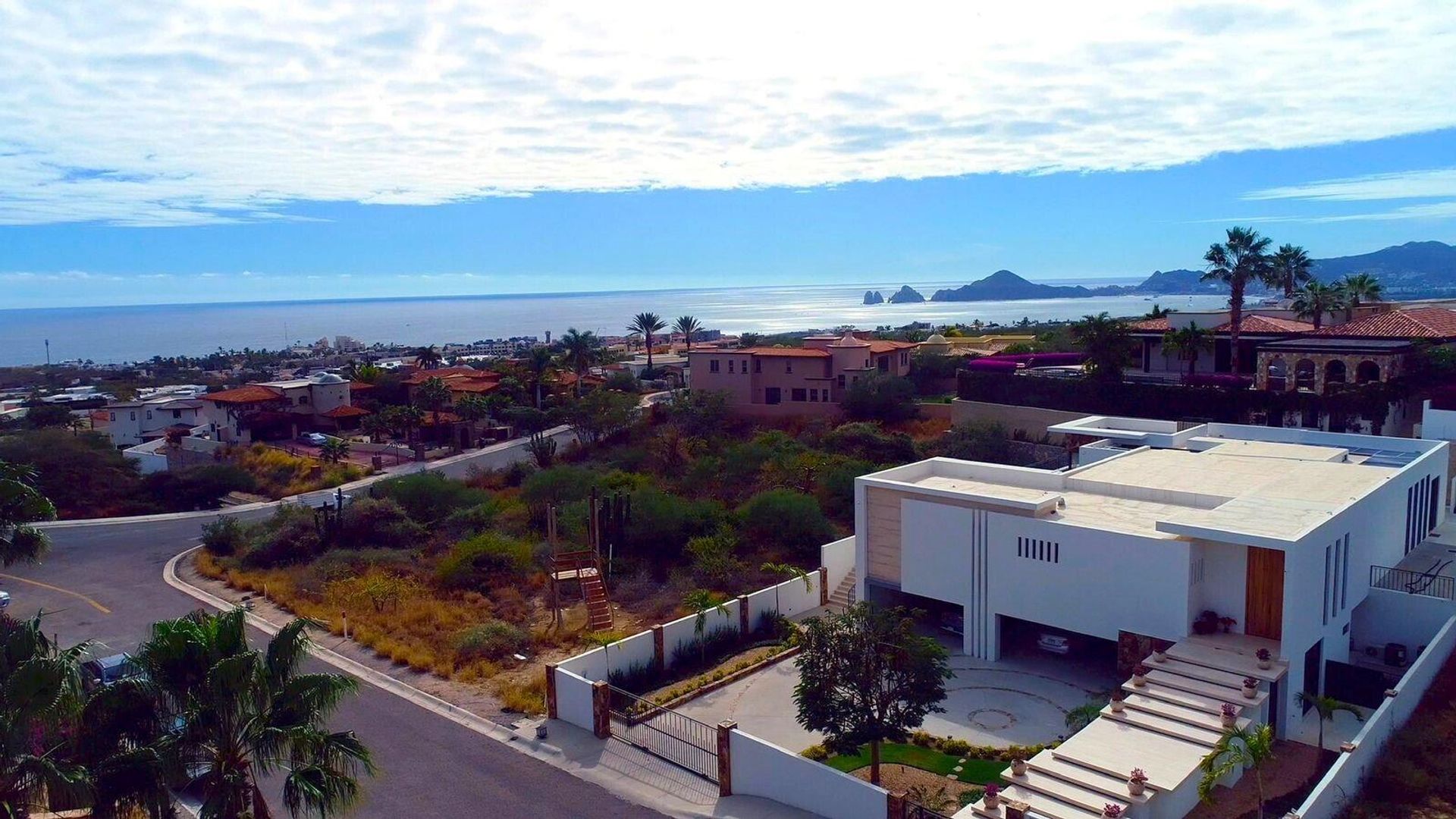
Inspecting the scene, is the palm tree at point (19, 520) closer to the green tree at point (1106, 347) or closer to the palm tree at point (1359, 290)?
the green tree at point (1106, 347)

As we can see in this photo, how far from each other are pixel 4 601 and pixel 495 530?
12.9m

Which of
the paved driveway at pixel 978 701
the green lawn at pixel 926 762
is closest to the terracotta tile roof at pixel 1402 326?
the paved driveway at pixel 978 701

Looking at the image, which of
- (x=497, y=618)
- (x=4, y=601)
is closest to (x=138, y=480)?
(x=4, y=601)

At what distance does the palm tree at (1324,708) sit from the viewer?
587 inches

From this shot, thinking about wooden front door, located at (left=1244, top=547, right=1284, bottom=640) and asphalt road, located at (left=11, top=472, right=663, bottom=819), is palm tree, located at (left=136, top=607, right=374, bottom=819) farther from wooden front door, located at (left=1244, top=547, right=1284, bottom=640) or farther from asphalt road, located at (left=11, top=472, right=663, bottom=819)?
wooden front door, located at (left=1244, top=547, right=1284, bottom=640)

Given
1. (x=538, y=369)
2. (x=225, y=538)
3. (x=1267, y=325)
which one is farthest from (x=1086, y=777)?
(x=538, y=369)

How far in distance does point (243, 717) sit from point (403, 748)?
23.6ft

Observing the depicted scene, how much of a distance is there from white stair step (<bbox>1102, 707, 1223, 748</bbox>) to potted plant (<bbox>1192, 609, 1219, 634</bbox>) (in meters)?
2.98

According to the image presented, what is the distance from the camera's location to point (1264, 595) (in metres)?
17.0

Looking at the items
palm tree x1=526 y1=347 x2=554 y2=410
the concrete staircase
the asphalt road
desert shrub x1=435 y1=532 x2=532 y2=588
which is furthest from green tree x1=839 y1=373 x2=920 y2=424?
the asphalt road

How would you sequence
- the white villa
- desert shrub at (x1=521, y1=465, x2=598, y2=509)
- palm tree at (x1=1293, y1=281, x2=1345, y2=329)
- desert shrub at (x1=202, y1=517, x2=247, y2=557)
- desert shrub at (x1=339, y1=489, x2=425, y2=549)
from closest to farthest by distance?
the white villa
desert shrub at (x1=339, y1=489, x2=425, y2=549)
desert shrub at (x1=202, y1=517, x2=247, y2=557)
desert shrub at (x1=521, y1=465, x2=598, y2=509)
palm tree at (x1=1293, y1=281, x2=1345, y2=329)

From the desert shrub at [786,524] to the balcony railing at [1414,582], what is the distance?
13.1 metres

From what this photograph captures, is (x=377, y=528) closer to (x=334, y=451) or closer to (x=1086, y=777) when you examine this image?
(x=334, y=451)

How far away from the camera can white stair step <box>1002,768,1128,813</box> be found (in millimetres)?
12836
